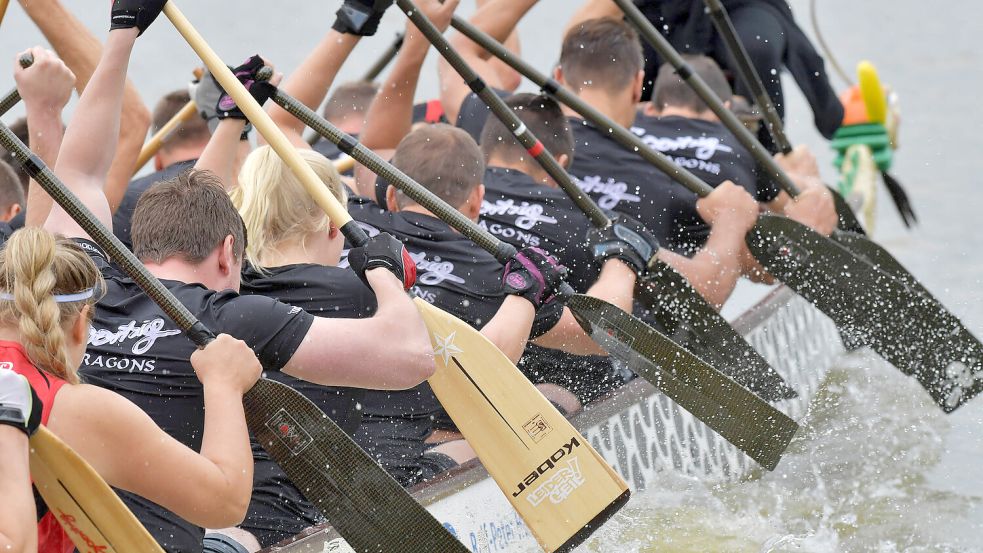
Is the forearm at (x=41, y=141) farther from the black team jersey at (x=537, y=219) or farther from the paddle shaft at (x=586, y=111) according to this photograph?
the paddle shaft at (x=586, y=111)

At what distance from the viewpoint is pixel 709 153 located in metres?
4.36

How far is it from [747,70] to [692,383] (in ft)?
7.51

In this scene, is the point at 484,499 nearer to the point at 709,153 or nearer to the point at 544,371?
the point at 544,371

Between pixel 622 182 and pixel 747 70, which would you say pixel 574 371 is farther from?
pixel 747 70

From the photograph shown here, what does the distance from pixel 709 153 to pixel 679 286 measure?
0.93 m

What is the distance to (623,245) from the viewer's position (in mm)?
3379

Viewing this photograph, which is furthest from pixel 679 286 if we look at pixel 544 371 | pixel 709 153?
pixel 709 153

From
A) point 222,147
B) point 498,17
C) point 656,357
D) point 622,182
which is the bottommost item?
point 656,357

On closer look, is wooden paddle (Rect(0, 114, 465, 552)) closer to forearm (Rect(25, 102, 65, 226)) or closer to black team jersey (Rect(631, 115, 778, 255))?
forearm (Rect(25, 102, 65, 226))

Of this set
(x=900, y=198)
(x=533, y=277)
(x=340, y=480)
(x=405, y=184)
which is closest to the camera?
(x=340, y=480)

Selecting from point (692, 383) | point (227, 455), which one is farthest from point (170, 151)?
point (227, 455)

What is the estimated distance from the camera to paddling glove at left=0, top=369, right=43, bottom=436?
1.60m

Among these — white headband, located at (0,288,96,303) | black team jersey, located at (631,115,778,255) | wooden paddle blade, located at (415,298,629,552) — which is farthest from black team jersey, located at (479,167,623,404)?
white headband, located at (0,288,96,303)

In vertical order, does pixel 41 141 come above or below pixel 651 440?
above
